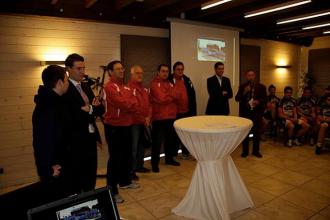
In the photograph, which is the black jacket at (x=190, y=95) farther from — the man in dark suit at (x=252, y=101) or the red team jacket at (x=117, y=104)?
the red team jacket at (x=117, y=104)

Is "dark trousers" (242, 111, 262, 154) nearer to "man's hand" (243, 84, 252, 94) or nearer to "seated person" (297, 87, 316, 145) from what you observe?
"man's hand" (243, 84, 252, 94)

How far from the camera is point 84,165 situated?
7.23ft

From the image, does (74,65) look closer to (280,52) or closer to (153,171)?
(153,171)

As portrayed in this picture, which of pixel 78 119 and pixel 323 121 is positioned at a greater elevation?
pixel 78 119

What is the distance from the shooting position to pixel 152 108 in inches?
156

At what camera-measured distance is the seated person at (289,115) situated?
5234 millimetres

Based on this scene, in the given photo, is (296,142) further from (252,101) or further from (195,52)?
(195,52)

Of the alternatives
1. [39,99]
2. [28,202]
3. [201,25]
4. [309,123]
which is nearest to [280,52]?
[309,123]

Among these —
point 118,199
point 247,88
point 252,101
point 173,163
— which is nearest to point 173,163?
point 173,163

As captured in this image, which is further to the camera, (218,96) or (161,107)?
(218,96)

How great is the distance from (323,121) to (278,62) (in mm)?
2596

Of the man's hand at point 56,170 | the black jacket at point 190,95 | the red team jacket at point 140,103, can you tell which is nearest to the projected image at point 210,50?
the black jacket at point 190,95

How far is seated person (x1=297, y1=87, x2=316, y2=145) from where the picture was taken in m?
5.19

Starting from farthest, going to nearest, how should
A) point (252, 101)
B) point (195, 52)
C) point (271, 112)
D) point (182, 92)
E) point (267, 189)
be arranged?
point (271, 112) < point (195, 52) < point (252, 101) < point (182, 92) < point (267, 189)
